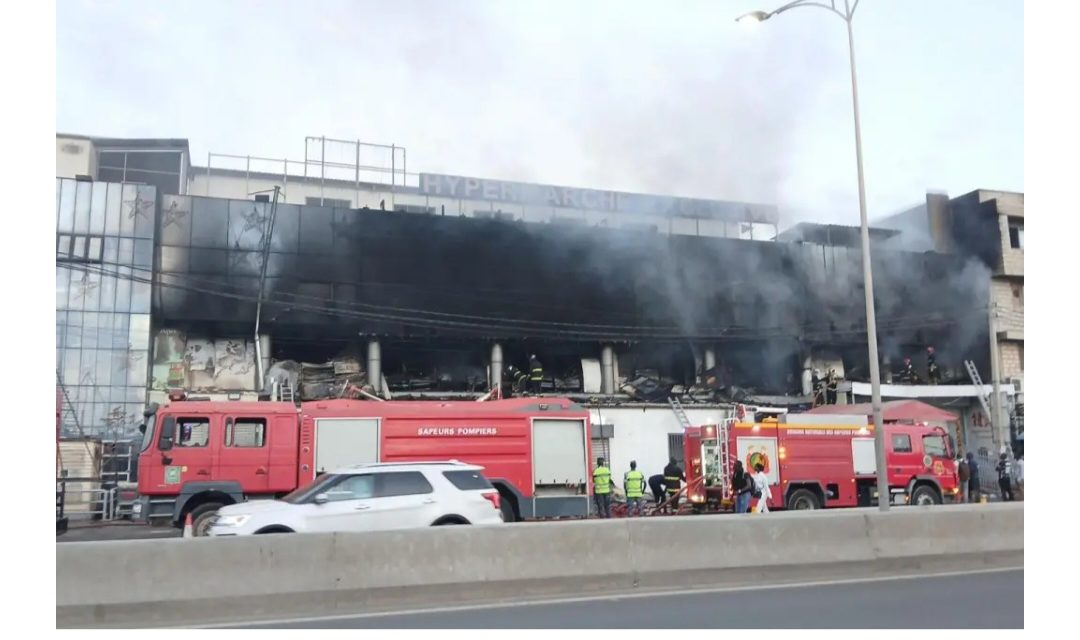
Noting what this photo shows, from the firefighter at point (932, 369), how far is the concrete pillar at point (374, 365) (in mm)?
23457

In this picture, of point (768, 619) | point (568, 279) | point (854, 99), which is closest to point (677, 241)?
point (568, 279)

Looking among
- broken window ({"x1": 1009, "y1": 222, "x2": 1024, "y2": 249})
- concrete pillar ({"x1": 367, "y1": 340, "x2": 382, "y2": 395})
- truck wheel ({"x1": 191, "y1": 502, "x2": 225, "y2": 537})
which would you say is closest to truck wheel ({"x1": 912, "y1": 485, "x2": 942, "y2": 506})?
truck wheel ({"x1": 191, "y1": 502, "x2": 225, "y2": 537})

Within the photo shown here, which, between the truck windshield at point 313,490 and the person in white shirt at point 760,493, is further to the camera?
the person in white shirt at point 760,493

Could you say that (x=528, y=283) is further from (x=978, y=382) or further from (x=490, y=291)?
(x=978, y=382)

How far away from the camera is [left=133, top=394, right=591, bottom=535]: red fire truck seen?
1480 cm

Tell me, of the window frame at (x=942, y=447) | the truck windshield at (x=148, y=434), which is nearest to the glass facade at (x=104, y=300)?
the truck windshield at (x=148, y=434)

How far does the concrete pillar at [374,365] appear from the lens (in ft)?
100

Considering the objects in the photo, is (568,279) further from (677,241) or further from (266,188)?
(266,188)

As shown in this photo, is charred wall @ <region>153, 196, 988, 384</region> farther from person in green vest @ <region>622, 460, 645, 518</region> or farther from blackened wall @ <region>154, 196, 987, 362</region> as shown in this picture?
person in green vest @ <region>622, 460, 645, 518</region>

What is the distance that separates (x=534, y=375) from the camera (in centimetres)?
Result: 2991

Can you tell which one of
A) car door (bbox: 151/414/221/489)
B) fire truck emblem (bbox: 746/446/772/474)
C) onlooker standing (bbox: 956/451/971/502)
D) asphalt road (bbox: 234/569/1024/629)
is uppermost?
car door (bbox: 151/414/221/489)

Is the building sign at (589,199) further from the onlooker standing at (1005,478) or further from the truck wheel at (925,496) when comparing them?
the truck wheel at (925,496)

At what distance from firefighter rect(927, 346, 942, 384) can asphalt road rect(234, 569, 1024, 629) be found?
99.0ft

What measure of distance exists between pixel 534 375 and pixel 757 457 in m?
12.0
